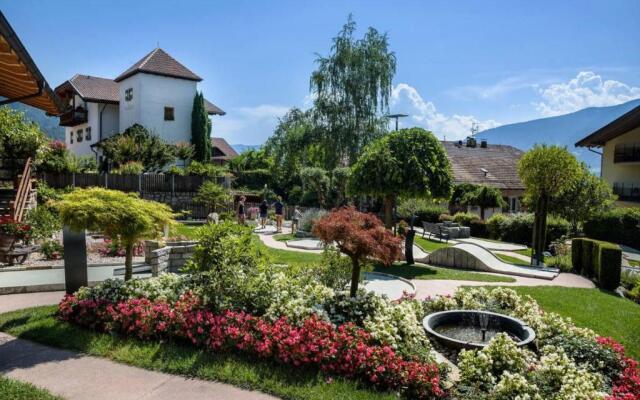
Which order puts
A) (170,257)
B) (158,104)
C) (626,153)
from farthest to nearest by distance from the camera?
1. (158,104)
2. (626,153)
3. (170,257)

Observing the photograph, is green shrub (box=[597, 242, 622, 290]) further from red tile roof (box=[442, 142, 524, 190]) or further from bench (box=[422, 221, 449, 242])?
red tile roof (box=[442, 142, 524, 190])

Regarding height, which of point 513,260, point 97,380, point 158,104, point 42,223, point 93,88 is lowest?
point 513,260

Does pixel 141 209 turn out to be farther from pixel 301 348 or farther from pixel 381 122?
pixel 381 122

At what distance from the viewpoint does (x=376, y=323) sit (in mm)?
6730

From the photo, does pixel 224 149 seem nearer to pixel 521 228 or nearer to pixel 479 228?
pixel 479 228

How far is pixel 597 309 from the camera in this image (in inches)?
408

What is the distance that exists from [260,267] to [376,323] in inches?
82.6

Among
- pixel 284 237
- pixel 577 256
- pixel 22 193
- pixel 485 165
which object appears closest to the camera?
pixel 577 256

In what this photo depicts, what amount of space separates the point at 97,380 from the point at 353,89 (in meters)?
27.2

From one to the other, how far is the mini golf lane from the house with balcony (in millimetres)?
22136

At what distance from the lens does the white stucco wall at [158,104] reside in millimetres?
36000

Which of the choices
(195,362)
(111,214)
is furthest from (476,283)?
(111,214)

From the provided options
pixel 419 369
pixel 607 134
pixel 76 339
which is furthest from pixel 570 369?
pixel 607 134

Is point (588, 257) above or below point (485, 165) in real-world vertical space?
below
